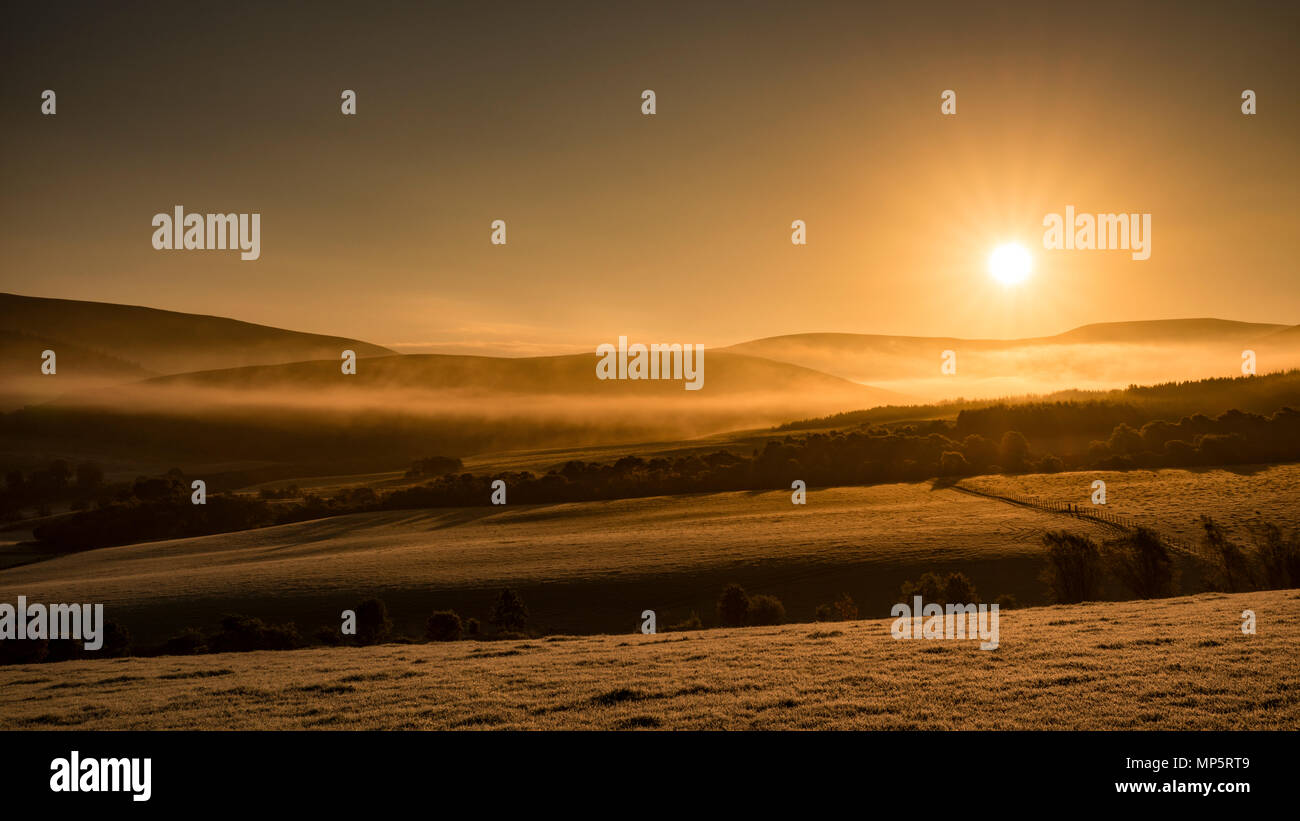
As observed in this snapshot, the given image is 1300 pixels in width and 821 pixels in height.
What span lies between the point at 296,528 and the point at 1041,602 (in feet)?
285

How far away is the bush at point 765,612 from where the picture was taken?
49.0 meters

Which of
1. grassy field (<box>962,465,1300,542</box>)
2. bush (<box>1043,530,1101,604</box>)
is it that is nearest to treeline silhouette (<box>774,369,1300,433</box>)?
grassy field (<box>962,465,1300,542</box>)

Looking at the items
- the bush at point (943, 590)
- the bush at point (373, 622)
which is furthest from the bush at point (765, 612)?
the bush at point (373, 622)

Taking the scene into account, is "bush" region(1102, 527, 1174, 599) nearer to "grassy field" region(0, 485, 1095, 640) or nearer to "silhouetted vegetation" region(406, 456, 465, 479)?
"grassy field" region(0, 485, 1095, 640)

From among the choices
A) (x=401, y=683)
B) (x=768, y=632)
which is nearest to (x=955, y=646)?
(x=768, y=632)

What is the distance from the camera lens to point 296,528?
10175 centimetres

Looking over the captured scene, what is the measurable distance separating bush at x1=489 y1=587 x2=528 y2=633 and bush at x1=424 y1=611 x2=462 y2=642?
9.24 feet

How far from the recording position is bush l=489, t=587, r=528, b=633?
49.9m

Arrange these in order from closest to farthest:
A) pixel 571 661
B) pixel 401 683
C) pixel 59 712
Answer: pixel 59 712
pixel 401 683
pixel 571 661

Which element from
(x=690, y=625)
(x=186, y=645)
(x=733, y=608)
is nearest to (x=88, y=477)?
(x=186, y=645)

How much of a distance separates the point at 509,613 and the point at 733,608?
1432cm

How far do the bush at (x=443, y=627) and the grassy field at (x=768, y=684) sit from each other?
18339mm

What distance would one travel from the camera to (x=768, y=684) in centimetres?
1916
